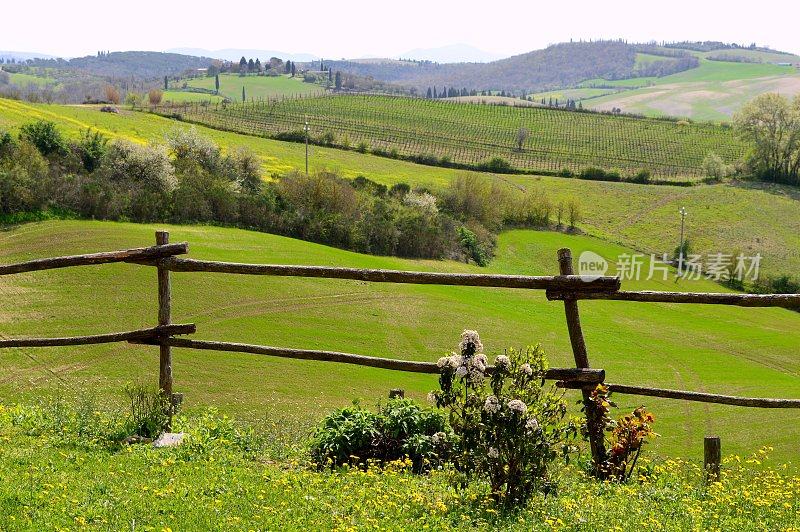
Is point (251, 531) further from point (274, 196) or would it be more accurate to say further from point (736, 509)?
point (274, 196)

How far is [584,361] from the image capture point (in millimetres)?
7672

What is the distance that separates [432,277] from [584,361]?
179cm

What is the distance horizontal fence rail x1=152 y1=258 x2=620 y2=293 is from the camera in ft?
24.7

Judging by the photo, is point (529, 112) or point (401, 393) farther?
point (529, 112)

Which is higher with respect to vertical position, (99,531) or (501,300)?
(99,531)

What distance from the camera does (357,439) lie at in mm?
7641

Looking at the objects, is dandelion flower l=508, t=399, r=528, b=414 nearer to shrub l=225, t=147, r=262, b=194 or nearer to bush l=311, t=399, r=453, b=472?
bush l=311, t=399, r=453, b=472

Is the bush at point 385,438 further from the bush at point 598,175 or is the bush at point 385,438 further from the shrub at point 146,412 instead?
the bush at point 598,175

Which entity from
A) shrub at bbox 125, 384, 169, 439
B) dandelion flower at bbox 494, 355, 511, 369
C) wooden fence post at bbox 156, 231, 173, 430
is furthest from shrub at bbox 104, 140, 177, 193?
dandelion flower at bbox 494, 355, 511, 369

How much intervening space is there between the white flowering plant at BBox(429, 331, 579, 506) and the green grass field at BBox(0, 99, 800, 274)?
68.1m

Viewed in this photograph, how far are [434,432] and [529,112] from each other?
162m

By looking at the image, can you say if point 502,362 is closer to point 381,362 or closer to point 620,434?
point 620,434

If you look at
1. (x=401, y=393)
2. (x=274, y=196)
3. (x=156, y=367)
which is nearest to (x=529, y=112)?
(x=274, y=196)

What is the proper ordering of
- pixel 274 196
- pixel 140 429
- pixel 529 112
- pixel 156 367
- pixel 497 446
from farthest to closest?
pixel 529 112 < pixel 274 196 < pixel 156 367 < pixel 140 429 < pixel 497 446
